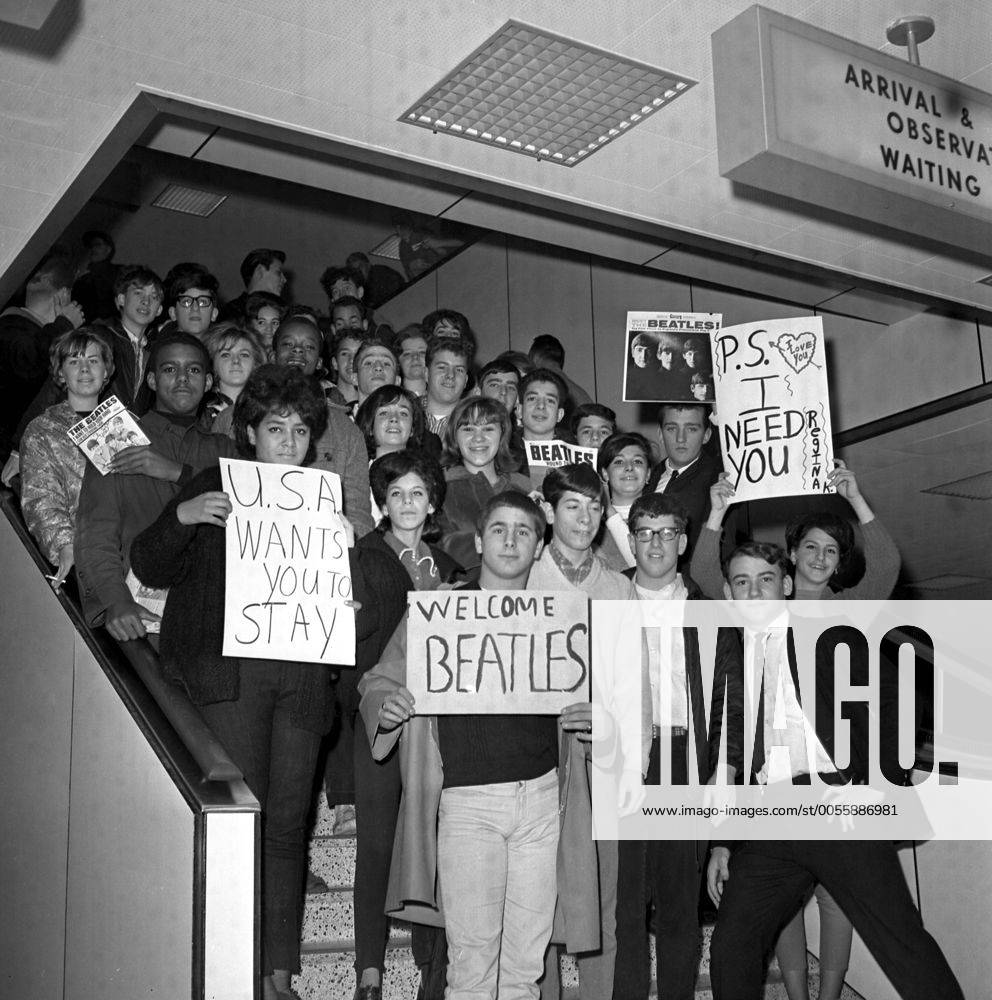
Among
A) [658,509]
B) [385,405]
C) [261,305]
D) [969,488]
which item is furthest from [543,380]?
[969,488]

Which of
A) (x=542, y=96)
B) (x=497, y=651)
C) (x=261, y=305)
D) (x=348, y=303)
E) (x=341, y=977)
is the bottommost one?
(x=341, y=977)

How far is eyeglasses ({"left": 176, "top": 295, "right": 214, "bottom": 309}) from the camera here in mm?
5797

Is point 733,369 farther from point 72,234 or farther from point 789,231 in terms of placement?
point 72,234

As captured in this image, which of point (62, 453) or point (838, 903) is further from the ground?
point (62, 453)

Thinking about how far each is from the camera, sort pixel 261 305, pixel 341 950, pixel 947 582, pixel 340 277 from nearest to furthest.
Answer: pixel 341 950 < pixel 261 305 < pixel 340 277 < pixel 947 582

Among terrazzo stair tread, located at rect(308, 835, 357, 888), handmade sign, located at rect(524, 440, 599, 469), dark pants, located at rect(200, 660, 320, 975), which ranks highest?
handmade sign, located at rect(524, 440, 599, 469)

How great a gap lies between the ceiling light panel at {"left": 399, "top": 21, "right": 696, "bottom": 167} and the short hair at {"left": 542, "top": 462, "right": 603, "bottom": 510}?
4.82 feet

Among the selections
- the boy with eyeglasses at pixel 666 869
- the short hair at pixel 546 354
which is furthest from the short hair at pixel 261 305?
the boy with eyeglasses at pixel 666 869

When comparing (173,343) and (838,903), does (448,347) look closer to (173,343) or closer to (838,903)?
(173,343)

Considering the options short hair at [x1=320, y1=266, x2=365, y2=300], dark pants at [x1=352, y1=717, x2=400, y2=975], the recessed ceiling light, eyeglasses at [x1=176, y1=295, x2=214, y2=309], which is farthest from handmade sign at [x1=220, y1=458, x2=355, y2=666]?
the recessed ceiling light

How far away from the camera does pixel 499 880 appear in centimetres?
338

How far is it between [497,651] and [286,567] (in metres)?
0.62

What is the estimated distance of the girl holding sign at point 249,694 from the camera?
337 cm

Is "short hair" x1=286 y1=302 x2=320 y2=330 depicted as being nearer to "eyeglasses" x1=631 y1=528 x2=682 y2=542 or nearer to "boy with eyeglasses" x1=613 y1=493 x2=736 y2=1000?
"eyeglasses" x1=631 y1=528 x2=682 y2=542
